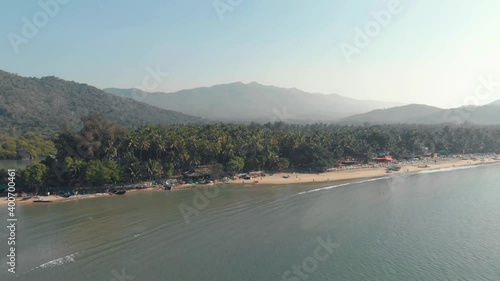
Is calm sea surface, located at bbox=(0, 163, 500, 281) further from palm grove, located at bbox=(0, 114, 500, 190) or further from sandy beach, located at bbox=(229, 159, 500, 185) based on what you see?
sandy beach, located at bbox=(229, 159, 500, 185)

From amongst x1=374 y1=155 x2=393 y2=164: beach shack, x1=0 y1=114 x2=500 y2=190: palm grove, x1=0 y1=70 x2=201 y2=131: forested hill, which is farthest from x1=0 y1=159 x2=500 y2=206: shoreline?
x1=0 y1=70 x2=201 y2=131: forested hill

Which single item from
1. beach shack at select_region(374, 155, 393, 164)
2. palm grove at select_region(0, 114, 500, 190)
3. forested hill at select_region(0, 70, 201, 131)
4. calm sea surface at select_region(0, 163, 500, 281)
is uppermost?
forested hill at select_region(0, 70, 201, 131)

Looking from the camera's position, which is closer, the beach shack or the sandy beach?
the sandy beach

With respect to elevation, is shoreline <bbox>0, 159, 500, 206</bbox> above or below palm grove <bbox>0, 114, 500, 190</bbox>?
below

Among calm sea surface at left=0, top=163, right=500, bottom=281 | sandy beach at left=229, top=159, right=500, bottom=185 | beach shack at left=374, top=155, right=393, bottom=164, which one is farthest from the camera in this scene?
beach shack at left=374, top=155, right=393, bottom=164

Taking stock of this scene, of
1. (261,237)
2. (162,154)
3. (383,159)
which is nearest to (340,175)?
(383,159)

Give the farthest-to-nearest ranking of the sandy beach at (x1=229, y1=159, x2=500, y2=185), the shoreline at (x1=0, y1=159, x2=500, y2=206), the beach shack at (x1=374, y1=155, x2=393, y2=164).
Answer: the beach shack at (x1=374, y1=155, x2=393, y2=164)
the sandy beach at (x1=229, y1=159, x2=500, y2=185)
the shoreline at (x1=0, y1=159, x2=500, y2=206)

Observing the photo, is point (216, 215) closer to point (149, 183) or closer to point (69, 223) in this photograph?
point (69, 223)

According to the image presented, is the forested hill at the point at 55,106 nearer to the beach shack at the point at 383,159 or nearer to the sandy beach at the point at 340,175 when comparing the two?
the sandy beach at the point at 340,175
